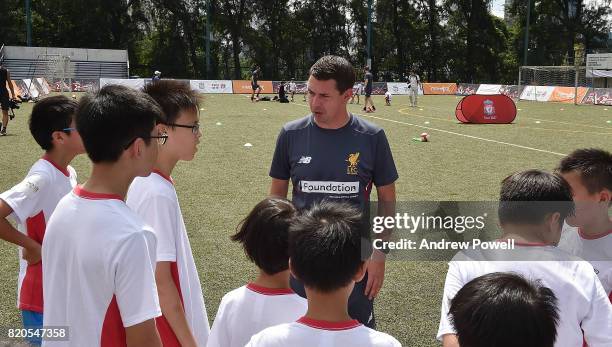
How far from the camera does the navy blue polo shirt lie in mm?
3670

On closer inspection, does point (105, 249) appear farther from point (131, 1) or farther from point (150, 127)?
point (131, 1)

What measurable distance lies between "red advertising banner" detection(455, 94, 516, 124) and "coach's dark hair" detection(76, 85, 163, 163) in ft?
67.0

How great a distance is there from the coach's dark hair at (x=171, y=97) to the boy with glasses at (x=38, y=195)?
590 millimetres

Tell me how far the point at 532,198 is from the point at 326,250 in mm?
1056

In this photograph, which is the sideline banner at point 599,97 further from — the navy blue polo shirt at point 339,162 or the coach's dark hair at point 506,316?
the coach's dark hair at point 506,316

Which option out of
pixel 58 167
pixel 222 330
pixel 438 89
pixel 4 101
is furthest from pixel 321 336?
pixel 438 89

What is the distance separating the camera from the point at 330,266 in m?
2.07

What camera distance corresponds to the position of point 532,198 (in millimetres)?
2592

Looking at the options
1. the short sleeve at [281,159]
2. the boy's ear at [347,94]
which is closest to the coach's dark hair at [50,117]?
the short sleeve at [281,159]

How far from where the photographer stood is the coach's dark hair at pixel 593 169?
3287mm

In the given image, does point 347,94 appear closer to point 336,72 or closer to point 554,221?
point 336,72

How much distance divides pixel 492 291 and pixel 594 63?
38.6m

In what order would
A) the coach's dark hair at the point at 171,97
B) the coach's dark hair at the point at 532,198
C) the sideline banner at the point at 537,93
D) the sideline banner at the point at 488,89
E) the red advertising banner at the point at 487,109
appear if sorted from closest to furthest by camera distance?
the coach's dark hair at the point at 532,198 → the coach's dark hair at the point at 171,97 → the red advertising banner at the point at 487,109 → the sideline banner at the point at 537,93 → the sideline banner at the point at 488,89

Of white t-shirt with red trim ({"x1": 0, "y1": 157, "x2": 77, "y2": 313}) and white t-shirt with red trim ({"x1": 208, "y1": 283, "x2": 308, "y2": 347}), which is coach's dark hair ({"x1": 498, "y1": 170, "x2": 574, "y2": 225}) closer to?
white t-shirt with red trim ({"x1": 208, "y1": 283, "x2": 308, "y2": 347})
